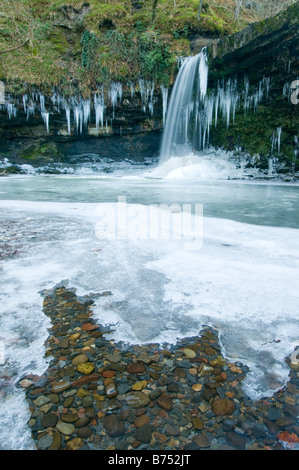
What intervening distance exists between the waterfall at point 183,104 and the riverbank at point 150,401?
13.6m

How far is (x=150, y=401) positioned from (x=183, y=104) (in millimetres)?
14584

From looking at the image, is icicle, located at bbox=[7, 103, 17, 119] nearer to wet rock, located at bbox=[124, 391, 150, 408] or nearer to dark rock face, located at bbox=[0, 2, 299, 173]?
dark rock face, located at bbox=[0, 2, 299, 173]

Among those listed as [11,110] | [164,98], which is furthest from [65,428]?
[11,110]

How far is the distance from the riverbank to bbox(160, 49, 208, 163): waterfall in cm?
1356

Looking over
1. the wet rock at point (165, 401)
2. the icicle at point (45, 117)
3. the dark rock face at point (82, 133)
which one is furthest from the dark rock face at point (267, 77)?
the wet rock at point (165, 401)

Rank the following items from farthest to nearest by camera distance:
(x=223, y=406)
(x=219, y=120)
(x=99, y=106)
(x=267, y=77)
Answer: (x=99, y=106) < (x=219, y=120) < (x=267, y=77) < (x=223, y=406)

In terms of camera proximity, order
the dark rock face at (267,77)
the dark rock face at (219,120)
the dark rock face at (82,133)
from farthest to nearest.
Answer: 1. the dark rock face at (82,133)
2. the dark rock face at (219,120)
3. the dark rock face at (267,77)

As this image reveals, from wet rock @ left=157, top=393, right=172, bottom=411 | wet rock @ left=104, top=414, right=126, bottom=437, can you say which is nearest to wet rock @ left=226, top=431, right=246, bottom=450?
wet rock @ left=157, top=393, right=172, bottom=411

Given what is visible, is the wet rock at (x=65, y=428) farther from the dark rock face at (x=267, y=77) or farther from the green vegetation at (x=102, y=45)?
the green vegetation at (x=102, y=45)

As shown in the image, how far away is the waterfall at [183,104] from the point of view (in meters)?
12.5

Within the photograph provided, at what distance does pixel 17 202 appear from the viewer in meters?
6.04

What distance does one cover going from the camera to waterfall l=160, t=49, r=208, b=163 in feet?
41.0

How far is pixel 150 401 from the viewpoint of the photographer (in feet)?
3.51

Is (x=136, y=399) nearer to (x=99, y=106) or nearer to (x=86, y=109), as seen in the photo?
(x=99, y=106)
